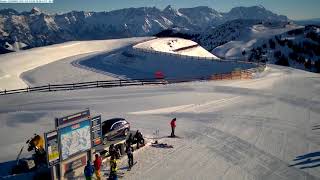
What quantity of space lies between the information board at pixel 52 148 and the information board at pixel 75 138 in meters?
0.25

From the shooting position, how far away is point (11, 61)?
7156 centimetres

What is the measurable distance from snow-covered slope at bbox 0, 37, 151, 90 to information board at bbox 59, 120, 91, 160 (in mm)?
41339

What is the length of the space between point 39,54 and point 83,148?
62.6 meters

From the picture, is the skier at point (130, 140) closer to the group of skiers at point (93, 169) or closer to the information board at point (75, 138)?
the information board at point (75, 138)

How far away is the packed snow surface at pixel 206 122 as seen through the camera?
77.8 ft

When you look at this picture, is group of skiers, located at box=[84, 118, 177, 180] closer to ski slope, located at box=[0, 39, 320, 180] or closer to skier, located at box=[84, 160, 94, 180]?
skier, located at box=[84, 160, 94, 180]

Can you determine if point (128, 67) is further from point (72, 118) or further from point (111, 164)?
point (111, 164)

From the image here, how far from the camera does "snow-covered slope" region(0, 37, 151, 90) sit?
207 ft

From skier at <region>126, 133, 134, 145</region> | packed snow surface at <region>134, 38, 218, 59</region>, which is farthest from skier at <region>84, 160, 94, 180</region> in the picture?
packed snow surface at <region>134, 38, 218, 59</region>

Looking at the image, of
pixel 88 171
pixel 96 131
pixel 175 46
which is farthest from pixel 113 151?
pixel 175 46

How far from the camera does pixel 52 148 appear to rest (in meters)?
19.9

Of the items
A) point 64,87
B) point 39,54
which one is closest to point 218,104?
point 64,87

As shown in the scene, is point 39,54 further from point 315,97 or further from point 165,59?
point 315,97

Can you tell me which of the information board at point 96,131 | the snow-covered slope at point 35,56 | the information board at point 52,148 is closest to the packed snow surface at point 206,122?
the information board at point 96,131
